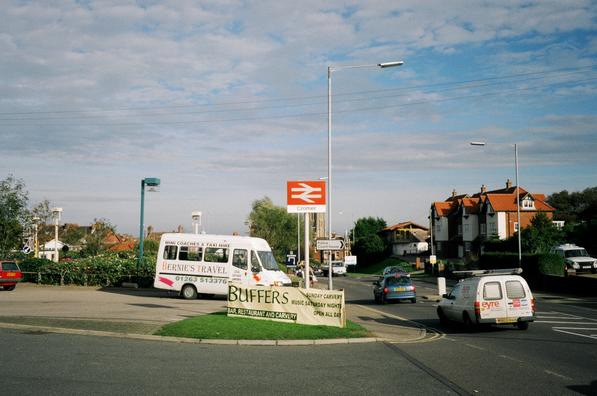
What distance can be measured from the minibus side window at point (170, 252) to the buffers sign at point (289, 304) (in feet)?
35.7

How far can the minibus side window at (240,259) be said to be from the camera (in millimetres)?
26016

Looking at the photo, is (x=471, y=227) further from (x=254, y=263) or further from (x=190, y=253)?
(x=190, y=253)

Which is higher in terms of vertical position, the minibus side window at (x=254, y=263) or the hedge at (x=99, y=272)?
the minibus side window at (x=254, y=263)

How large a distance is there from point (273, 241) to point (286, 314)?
59468 mm

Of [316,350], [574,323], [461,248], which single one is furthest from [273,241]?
[316,350]

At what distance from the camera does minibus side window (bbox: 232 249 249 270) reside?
26016 millimetres

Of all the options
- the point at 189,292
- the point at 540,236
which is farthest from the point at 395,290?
the point at 540,236

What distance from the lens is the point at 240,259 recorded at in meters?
26.1

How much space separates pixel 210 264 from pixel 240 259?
1.40m

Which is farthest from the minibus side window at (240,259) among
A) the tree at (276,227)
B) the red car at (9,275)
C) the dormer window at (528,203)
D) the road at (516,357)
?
the dormer window at (528,203)

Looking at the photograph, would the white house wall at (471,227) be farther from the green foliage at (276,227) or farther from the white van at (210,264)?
the white van at (210,264)

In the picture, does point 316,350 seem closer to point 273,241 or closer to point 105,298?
point 105,298

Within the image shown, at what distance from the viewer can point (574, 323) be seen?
758 inches

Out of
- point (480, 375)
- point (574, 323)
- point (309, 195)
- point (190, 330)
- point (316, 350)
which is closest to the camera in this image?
point (480, 375)
